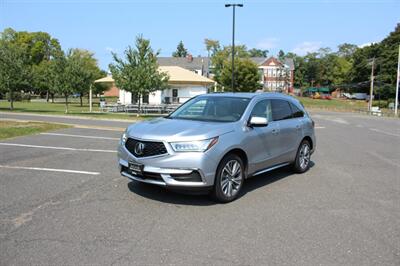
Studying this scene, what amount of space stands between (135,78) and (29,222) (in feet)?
75.2

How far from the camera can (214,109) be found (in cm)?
665

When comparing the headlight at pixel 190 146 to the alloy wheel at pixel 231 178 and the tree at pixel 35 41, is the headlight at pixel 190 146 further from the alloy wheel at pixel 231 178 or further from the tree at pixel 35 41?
the tree at pixel 35 41

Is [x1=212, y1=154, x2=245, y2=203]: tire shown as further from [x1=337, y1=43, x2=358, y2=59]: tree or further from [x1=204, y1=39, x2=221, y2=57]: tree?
[x1=337, y1=43, x2=358, y2=59]: tree

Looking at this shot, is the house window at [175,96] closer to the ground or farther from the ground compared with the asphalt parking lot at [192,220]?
farther from the ground

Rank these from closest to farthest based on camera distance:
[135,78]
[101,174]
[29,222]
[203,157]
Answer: [29,222]
[203,157]
[101,174]
[135,78]

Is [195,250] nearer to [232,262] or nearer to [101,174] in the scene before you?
[232,262]

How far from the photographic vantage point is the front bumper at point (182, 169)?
17.1ft

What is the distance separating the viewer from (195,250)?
3.97 metres

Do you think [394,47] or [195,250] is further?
[394,47]

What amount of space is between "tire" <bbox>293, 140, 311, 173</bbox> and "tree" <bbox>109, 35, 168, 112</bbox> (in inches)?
787

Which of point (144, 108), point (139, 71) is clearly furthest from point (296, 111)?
point (144, 108)

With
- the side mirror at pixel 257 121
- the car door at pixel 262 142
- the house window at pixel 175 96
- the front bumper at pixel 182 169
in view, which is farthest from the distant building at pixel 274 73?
the front bumper at pixel 182 169

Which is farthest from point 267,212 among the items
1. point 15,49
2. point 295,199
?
point 15,49


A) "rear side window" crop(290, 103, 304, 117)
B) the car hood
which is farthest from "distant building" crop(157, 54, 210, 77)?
the car hood
